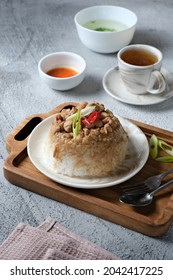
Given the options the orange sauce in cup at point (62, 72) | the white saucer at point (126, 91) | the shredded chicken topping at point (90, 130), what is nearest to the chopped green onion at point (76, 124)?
the shredded chicken topping at point (90, 130)

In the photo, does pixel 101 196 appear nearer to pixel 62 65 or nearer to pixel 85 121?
pixel 85 121

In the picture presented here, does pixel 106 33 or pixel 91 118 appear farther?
pixel 106 33

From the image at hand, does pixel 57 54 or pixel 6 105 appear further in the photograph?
pixel 57 54

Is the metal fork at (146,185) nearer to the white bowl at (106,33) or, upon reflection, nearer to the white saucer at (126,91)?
the white saucer at (126,91)

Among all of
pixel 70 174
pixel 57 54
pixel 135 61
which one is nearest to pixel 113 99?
pixel 135 61

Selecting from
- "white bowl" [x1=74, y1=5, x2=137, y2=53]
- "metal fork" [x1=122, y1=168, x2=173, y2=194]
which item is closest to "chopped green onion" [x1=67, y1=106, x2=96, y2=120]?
"metal fork" [x1=122, y1=168, x2=173, y2=194]

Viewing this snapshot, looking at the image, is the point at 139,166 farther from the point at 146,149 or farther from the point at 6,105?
the point at 6,105

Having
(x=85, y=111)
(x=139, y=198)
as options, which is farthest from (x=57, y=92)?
(x=139, y=198)
